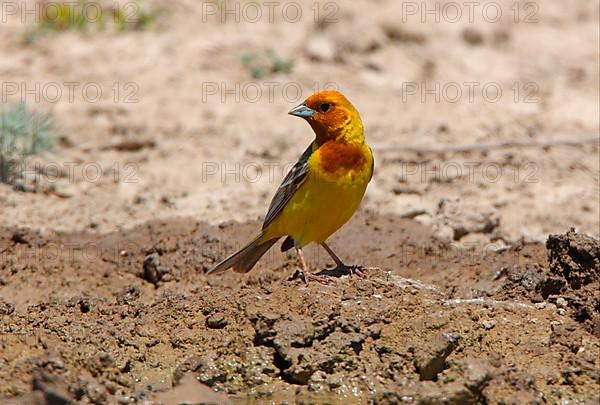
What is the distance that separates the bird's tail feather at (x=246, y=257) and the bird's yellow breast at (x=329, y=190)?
50cm

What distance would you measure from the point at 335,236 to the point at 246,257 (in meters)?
1.24

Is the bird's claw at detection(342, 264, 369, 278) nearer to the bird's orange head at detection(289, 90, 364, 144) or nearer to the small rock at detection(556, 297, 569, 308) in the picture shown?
the bird's orange head at detection(289, 90, 364, 144)

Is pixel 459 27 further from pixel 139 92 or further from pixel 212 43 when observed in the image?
pixel 139 92

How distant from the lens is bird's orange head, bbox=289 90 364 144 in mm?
7699

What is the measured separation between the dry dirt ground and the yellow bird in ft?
1.34

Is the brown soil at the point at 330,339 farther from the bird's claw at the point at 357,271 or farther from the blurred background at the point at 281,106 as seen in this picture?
the blurred background at the point at 281,106

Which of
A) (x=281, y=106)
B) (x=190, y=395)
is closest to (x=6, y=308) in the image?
(x=190, y=395)

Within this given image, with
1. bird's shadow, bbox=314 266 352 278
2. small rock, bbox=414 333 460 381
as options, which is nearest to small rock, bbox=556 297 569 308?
small rock, bbox=414 333 460 381

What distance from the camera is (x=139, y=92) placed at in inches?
469

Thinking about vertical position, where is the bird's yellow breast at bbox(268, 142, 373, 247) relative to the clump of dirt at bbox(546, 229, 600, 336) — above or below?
above

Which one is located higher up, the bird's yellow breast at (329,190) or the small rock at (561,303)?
the bird's yellow breast at (329,190)

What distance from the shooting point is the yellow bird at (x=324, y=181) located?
7461 millimetres

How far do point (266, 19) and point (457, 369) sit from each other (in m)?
7.80

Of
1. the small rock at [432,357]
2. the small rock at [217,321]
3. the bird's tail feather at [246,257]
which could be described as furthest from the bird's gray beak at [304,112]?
the small rock at [432,357]
